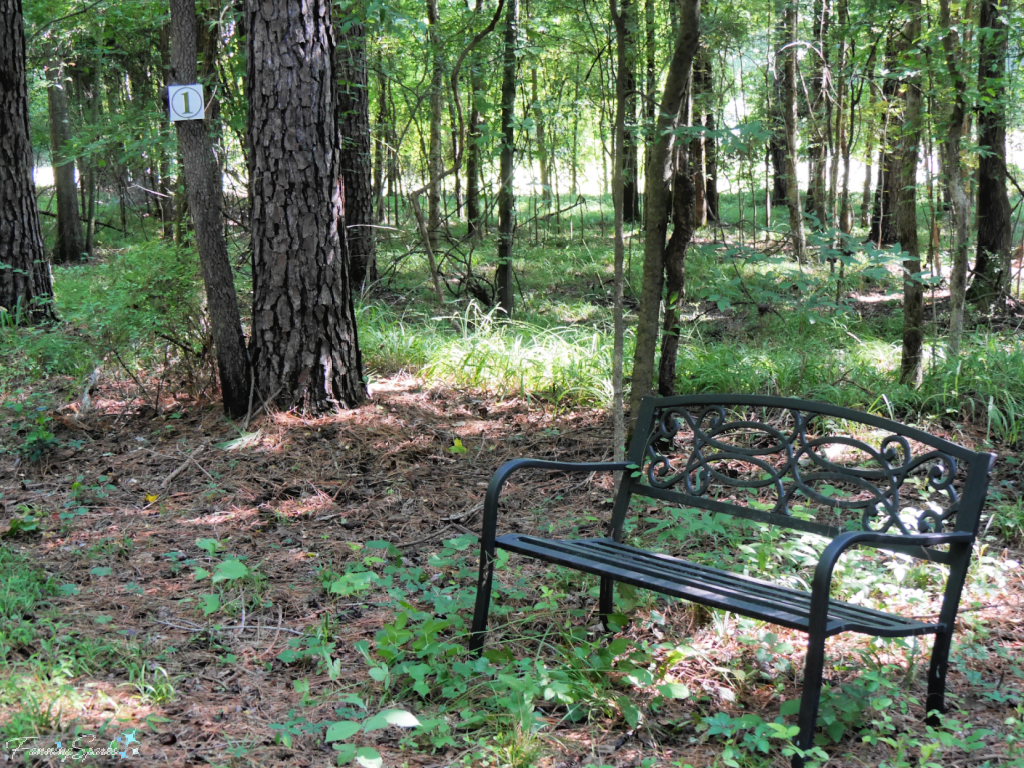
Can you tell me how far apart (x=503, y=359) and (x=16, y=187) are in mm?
5371

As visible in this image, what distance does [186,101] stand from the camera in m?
4.59

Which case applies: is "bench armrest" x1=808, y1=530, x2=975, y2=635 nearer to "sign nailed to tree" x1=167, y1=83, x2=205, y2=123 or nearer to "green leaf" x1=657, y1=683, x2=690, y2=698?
"green leaf" x1=657, y1=683, x2=690, y2=698

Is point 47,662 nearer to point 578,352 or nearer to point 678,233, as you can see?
point 678,233

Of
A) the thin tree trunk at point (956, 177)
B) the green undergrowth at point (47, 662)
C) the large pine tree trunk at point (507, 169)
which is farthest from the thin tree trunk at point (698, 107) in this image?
the green undergrowth at point (47, 662)

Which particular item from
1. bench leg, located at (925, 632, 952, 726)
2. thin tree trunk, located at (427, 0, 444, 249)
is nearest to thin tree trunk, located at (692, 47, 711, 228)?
thin tree trunk, located at (427, 0, 444, 249)

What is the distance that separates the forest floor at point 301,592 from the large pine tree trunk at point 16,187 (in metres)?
2.63

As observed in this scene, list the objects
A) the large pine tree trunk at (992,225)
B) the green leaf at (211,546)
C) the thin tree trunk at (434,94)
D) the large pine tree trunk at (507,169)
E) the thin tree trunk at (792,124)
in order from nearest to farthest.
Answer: the green leaf at (211,546), the thin tree trunk at (434,94), the large pine tree trunk at (507,169), the large pine tree trunk at (992,225), the thin tree trunk at (792,124)

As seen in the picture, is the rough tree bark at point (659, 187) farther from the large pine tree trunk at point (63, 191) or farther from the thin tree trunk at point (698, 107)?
the large pine tree trunk at point (63, 191)

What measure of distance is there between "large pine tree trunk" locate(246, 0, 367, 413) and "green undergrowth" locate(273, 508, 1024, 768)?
6.15 feet

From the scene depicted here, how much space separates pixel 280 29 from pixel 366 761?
4277 millimetres

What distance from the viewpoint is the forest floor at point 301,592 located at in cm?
223

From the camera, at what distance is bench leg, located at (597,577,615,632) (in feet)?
9.75

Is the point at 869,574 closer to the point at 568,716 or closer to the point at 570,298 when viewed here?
the point at 568,716

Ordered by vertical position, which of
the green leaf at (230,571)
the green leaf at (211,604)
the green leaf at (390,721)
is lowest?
the green leaf at (211,604)
